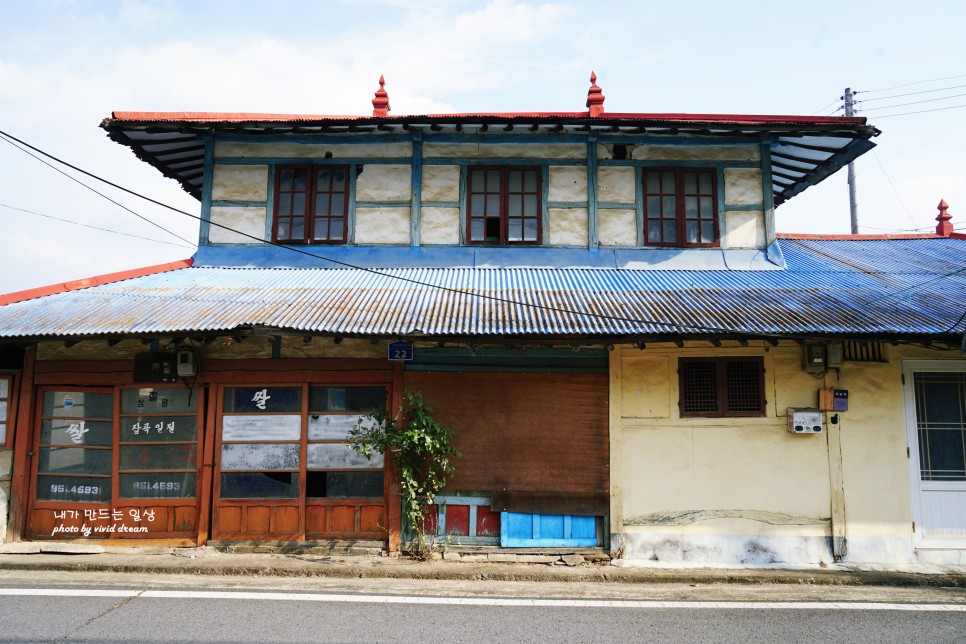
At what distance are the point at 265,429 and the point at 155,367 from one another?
6.08 feet

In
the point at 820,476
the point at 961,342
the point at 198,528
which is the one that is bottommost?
the point at 198,528

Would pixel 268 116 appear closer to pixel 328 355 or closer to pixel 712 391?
pixel 328 355

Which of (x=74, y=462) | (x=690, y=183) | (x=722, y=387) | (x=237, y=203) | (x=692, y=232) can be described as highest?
(x=690, y=183)

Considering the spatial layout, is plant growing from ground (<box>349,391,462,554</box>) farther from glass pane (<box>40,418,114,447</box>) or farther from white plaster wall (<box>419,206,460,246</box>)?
glass pane (<box>40,418,114,447</box>)

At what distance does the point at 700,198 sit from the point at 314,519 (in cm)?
839

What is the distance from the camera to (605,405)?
8.39 metres

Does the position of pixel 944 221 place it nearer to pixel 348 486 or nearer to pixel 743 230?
pixel 743 230

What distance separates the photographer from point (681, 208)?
1026cm

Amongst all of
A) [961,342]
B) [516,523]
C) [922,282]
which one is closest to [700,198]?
[922,282]

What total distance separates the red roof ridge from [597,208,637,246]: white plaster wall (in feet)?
24.0

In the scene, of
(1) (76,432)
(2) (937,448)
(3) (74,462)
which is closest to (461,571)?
(3) (74,462)

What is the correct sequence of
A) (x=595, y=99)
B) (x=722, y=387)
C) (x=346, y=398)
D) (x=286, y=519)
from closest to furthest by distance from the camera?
(x=286, y=519)
(x=722, y=387)
(x=346, y=398)
(x=595, y=99)

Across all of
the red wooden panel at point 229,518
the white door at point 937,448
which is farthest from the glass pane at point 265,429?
the white door at point 937,448

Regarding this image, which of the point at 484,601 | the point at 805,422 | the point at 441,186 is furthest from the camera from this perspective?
the point at 441,186
